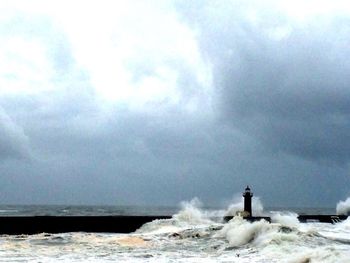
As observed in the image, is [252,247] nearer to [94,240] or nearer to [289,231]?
[289,231]

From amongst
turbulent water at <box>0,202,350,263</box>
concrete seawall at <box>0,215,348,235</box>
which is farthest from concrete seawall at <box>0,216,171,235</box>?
turbulent water at <box>0,202,350,263</box>

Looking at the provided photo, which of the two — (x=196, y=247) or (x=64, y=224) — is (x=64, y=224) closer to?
(x=64, y=224)

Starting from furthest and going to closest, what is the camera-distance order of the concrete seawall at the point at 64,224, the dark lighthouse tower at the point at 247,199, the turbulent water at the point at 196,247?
the dark lighthouse tower at the point at 247,199
the concrete seawall at the point at 64,224
the turbulent water at the point at 196,247

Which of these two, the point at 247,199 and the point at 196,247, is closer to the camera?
the point at 196,247

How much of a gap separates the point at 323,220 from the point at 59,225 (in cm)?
2270

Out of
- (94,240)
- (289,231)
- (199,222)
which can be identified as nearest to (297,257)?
(289,231)

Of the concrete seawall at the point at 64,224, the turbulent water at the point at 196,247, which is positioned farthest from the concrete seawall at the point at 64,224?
the turbulent water at the point at 196,247

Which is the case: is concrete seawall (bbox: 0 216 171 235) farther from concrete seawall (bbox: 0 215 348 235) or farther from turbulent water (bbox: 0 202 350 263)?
turbulent water (bbox: 0 202 350 263)

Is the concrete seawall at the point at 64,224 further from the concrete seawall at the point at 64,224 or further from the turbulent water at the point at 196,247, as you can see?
the turbulent water at the point at 196,247

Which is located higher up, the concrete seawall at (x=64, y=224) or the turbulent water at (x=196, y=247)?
the concrete seawall at (x=64, y=224)

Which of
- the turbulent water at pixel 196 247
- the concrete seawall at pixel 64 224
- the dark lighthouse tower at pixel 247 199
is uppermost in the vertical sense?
the dark lighthouse tower at pixel 247 199

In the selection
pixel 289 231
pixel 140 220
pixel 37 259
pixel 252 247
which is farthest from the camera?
pixel 140 220

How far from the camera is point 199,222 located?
4622cm

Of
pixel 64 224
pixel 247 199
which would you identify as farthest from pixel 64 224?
pixel 247 199
